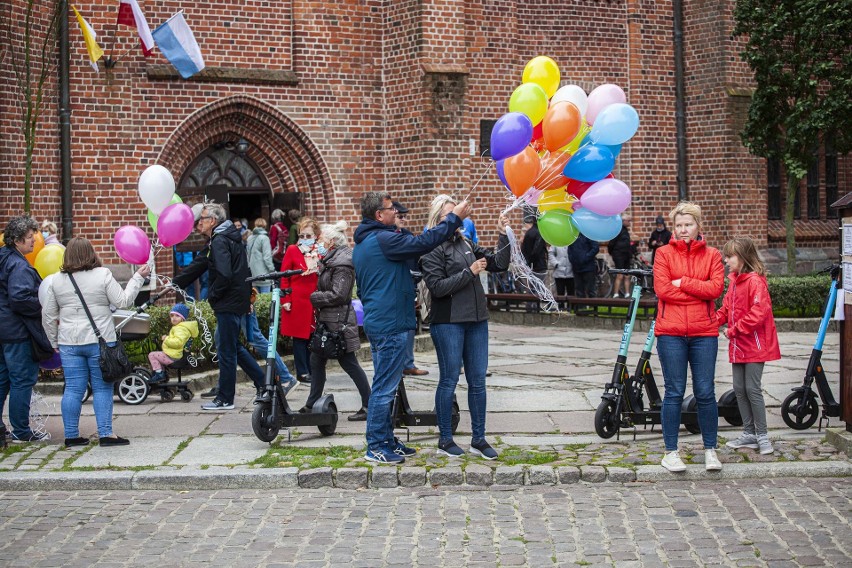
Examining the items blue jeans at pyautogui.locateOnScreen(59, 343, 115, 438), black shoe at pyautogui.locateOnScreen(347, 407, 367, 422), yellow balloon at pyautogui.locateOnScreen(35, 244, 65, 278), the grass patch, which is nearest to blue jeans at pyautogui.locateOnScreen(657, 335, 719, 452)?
the grass patch

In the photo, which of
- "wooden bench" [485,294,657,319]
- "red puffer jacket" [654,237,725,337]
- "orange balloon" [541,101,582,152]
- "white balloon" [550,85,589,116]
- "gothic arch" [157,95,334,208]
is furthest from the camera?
"gothic arch" [157,95,334,208]

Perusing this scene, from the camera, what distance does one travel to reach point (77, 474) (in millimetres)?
7957

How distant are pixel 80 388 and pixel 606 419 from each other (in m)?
4.08

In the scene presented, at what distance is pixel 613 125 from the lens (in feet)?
27.9

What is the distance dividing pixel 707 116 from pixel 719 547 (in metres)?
17.6

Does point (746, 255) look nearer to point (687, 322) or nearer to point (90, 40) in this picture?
point (687, 322)

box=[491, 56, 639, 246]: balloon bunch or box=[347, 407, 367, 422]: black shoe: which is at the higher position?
box=[491, 56, 639, 246]: balloon bunch

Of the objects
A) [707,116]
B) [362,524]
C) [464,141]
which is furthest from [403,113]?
[362,524]

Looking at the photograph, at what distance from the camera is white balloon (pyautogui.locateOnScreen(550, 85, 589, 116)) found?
884 cm

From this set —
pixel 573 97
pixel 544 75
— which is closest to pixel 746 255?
pixel 573 97

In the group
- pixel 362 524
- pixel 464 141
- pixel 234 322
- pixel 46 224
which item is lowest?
pixel 362 524

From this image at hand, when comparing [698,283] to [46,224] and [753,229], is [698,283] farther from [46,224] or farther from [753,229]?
[753,229]

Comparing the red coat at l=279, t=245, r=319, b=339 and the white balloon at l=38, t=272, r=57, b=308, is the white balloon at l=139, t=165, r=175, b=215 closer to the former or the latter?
the red coat at l=279, t=245, r=319, b=339

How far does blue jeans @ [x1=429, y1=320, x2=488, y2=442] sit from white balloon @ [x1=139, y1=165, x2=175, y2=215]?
454 cm
